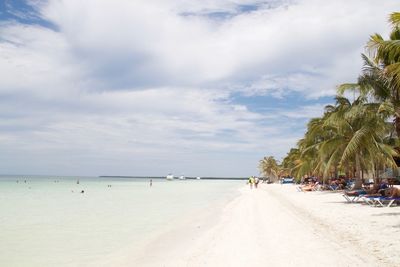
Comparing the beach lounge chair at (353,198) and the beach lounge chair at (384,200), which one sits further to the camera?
the beach lounge chair at (353,198)

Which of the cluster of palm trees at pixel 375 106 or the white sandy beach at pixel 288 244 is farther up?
the cluster of palm trees at pixel 375 106

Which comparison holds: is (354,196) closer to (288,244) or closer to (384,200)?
(384,200)

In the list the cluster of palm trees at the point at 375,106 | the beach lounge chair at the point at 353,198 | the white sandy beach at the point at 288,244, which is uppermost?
the cluster of palm trees at the point at 375,106

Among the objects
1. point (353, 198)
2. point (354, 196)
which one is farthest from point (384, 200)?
point (354, 196)

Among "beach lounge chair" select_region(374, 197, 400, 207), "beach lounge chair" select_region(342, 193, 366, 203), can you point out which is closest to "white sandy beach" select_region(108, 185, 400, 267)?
"beach lounge chair" select_region(374, 197, 400, 207)

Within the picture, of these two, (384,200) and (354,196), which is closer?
(384,200)

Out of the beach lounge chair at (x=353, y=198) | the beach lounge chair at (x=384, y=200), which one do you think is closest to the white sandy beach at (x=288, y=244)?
the beach lounge chair at (x=384, y=200)

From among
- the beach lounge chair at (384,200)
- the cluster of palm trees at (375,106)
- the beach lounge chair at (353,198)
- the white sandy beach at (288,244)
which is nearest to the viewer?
the white sandy beach at (288,244)

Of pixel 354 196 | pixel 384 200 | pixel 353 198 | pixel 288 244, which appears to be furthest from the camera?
pixel 354 196

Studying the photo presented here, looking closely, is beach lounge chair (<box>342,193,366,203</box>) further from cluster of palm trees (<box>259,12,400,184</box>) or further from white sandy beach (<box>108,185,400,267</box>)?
white sandy beach (<box>108,185,400,267</box>)

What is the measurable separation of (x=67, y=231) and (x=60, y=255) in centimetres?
428

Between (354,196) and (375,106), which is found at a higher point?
(375,106)

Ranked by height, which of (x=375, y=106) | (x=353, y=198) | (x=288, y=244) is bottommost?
(x=288, y=244)

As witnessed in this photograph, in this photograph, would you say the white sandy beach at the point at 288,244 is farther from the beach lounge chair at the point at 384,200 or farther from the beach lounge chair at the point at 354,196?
the beach lounge chair at the point at 354,196
